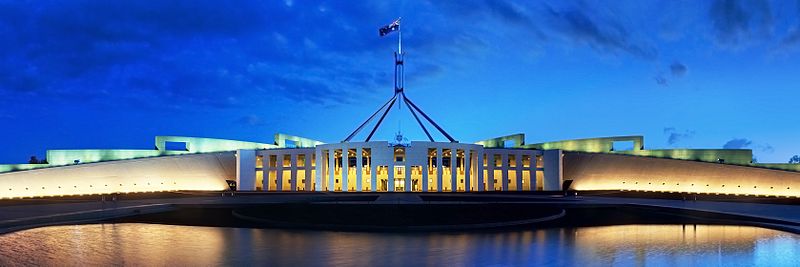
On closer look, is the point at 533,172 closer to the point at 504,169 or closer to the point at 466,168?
the point at 504,169

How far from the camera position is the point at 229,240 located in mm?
15539

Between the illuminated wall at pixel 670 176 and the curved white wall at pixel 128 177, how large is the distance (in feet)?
144

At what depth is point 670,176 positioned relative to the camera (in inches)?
2330

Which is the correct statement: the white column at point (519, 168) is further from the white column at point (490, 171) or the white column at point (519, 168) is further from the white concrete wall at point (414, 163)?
the white column at point (490, 171)

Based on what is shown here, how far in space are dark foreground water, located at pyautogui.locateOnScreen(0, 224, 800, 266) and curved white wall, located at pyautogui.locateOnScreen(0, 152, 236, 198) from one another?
1524 inches

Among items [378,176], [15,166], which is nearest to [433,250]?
[378,176]

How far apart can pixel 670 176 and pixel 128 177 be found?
61465mm

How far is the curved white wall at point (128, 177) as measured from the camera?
4988 centimetres

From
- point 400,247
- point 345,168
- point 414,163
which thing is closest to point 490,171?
point 414,163

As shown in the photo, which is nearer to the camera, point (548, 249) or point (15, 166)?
point (548, 249)

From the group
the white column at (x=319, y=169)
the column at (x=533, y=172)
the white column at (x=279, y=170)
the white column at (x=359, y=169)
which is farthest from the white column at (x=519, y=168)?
the white column at (x=279, y=170)

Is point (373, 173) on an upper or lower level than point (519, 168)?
lower

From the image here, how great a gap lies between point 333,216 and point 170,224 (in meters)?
6.52

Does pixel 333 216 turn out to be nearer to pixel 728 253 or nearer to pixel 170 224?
pixel 170 224
